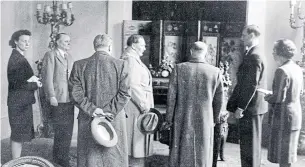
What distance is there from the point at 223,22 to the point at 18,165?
4.33 meters

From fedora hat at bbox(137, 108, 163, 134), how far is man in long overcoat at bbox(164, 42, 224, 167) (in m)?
0.25

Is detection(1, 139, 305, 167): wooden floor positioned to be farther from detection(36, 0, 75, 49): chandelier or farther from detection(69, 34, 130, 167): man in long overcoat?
detection(36, 0, 75, 49): chandelier

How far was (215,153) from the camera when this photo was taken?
4.30 metres

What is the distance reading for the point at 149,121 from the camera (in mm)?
3824

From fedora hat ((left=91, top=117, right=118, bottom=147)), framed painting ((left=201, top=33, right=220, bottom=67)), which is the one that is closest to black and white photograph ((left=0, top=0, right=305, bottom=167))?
Answer: fedora hat ((left=91, top=117, right=118, bottom=147))

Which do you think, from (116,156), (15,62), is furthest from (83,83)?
(15,62)

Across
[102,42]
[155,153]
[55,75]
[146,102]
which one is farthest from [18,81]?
[155,153]

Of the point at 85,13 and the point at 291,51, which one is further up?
the point at 85,13

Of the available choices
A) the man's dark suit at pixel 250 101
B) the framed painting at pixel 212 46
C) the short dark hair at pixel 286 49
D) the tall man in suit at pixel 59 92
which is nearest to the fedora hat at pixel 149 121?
the man's dark suit at pixel 250 101

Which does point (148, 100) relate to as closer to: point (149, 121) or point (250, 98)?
point (149, 121)

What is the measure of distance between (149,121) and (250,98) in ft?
3.23

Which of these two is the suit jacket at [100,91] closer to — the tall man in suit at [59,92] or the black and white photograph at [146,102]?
the black and white photograph at [146,102]

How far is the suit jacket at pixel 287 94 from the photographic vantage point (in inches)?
141

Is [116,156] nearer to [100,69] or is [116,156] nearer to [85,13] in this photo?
[100,69]
